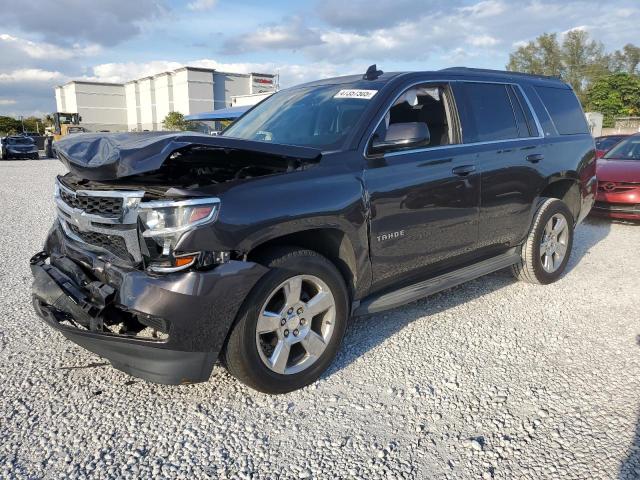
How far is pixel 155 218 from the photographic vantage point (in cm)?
259

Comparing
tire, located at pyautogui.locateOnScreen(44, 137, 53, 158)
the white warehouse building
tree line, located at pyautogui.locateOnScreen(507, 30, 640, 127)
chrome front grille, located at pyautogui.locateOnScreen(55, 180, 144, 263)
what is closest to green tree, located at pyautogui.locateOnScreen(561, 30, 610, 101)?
tree line, located at pyautogui.locateOnScreen(507, 30, 640, 127)

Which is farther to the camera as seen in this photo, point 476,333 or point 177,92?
point 177,92

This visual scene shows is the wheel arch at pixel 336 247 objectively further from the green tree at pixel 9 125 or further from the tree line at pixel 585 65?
the green tree at pixel 9 125

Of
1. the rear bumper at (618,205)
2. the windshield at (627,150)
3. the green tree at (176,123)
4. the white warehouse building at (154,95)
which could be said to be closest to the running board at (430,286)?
the rear bumper at (618,205)

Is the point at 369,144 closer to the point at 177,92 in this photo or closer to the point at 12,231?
the point at 12,231

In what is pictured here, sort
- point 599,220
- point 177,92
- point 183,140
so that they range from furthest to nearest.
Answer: point 177,92, point 599,220, point 183,140

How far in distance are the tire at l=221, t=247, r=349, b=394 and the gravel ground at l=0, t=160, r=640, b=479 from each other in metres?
0.17

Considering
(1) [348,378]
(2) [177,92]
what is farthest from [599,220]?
(2) [177,92]

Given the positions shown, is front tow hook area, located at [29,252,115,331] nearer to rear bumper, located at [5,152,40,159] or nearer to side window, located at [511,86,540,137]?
side window, located at [511,86,540,137]

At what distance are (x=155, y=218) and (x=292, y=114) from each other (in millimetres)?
1820

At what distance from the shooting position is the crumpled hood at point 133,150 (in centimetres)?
249

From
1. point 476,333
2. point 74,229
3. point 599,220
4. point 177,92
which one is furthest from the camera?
point 177,92

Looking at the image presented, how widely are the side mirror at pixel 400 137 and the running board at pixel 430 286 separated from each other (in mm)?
1013

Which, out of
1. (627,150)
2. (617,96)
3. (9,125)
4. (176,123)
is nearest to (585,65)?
(617,96)
